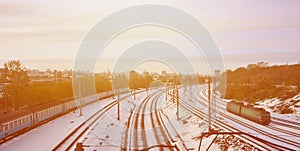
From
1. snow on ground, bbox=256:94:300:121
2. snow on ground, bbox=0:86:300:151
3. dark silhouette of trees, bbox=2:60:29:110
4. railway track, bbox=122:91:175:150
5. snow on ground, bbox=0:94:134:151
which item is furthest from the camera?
dark silhouette of trees, bbox=2:60:29:110

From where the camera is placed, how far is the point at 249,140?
24234 mm

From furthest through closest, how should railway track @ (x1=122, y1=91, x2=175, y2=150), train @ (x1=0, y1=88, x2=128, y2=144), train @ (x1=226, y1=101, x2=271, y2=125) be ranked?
train @ (x1=226, y1=101, x2=271, y2=125)
train @ (x1=0, y1=88, x2=128, y2=144)
railway track @ (x1=122, y1=91, x2=175, y2=150)

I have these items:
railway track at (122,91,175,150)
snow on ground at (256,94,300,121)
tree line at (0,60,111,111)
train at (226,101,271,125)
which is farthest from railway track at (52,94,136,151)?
snow on ground at (256,94,300,121)

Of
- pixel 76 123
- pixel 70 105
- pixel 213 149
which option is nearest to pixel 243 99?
pixel 70 105

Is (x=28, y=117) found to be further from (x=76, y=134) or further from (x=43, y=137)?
(x=76, y=134)

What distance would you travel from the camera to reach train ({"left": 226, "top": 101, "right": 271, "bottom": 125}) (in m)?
32.6

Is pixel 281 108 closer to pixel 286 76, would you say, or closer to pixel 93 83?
pixel 286 76

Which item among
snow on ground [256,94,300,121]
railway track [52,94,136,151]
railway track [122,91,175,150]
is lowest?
railway track [122,91,175,150]

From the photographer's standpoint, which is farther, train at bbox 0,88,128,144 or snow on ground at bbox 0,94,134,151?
train at bbox 0,88,128,144

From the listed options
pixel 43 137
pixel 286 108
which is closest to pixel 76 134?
pixel 43 137

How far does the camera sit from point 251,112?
117 ft

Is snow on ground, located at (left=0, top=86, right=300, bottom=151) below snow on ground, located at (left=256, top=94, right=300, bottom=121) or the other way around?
below

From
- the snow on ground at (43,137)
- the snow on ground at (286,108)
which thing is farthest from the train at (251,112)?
the snow on ground at (43,137)

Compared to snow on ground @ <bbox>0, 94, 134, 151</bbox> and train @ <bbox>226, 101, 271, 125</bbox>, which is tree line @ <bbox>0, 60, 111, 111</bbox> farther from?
train @ <bbox>226, 101, 271, 125</bbox>
